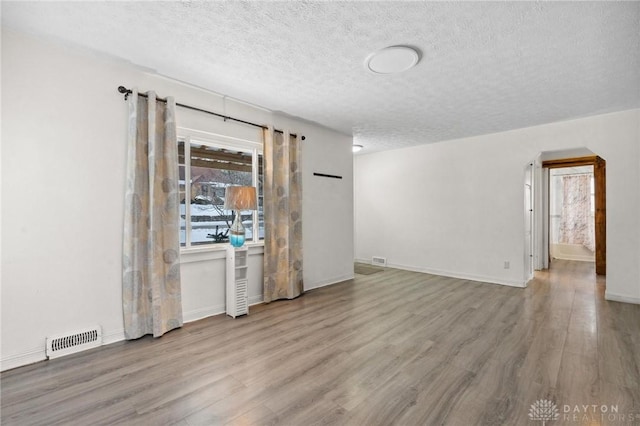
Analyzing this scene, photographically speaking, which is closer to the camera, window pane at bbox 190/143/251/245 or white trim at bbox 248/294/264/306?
window pane at bbox 190/143/251/245

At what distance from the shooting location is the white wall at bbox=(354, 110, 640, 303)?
388 centimetres

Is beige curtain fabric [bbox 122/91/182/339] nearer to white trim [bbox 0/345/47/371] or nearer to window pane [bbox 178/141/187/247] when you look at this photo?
window pane [bbox 178/141/187/247]

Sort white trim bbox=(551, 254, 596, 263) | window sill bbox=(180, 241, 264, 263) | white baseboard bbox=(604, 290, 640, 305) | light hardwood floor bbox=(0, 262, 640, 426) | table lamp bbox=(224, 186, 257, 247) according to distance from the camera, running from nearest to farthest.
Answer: light hardwood floor bbox=(0, 262, 640, 426) → window sill bbox=(180, 241, 264, 263) → table lamp bbox=(224, 186, 257, 247) → white baseboard bbox=(604, 290, 640, 305) → white trim bbox=(551, 254, 596, 263)

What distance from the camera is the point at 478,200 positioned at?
5.12 meters

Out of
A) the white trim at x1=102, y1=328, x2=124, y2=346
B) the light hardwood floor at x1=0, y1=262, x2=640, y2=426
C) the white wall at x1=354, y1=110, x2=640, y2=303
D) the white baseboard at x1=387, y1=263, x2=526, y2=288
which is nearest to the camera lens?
the light hardwood floor at x1=0, y1=262, x2=640, y2=426

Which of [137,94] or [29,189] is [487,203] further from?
[29,189]

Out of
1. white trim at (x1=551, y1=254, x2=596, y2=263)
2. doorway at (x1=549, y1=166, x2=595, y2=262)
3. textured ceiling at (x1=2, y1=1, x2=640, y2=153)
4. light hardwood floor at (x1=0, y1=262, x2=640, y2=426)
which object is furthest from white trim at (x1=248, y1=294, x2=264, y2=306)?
white trim at (x1=551, y1=254, x2=596, y2=263)

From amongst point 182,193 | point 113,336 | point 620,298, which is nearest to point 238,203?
point 182,193

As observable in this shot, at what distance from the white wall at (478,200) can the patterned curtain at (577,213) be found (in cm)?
434

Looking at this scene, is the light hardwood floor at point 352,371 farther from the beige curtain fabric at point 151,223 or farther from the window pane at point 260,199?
the window pane at point 260,199

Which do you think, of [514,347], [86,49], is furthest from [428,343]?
[86,49]

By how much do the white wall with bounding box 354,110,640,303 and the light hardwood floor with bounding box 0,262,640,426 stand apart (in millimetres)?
1247

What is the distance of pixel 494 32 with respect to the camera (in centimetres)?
216

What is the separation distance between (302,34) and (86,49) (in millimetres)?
1894
